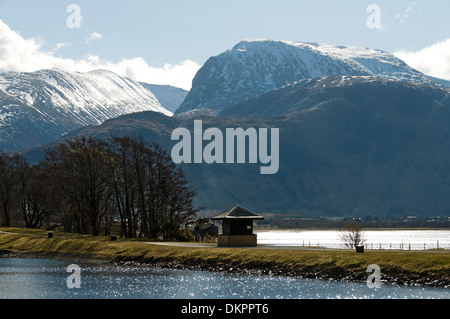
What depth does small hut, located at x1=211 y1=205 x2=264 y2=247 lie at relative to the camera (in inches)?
4301

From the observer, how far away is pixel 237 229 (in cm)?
11038

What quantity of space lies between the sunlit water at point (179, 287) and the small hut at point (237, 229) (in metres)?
17.5

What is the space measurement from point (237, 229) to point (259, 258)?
733 inches

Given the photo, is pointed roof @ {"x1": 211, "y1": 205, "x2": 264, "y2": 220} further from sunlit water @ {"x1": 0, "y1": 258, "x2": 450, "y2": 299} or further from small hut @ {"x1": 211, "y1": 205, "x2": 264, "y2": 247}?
sunlit water @ {"x1": 0, "y1": 258, "x2": 450, "y2": 299}

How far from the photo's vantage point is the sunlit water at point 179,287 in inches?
2562

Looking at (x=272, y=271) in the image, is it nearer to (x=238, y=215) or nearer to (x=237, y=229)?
(x=238, y=215)

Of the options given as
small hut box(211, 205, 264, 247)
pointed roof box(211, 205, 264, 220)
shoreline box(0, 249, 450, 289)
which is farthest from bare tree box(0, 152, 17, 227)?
pointed roof box(211, 205, 264, 220)

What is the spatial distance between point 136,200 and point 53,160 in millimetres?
22879

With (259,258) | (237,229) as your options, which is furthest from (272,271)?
(237,229)
